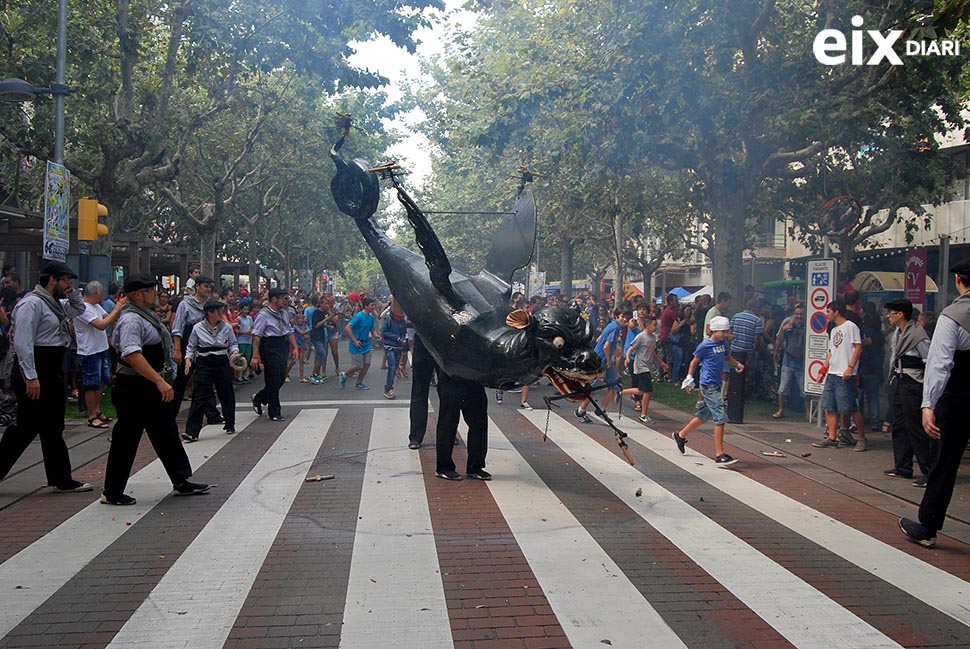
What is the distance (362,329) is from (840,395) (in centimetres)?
868

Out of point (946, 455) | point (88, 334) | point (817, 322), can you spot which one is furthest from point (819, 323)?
point (88, 334)

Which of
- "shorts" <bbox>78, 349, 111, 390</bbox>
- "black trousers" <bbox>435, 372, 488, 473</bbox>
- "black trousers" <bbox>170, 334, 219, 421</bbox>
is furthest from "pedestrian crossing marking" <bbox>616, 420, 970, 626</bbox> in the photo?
"shorts" <bbox>78, 349, 111, 390</bbox>

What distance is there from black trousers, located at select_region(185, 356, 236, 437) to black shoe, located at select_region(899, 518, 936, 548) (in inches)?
296

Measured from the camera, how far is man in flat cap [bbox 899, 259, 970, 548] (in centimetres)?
572

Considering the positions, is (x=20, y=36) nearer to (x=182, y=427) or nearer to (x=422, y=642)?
(x=182, y=427)

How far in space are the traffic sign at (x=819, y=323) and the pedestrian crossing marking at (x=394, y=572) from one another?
603 cm

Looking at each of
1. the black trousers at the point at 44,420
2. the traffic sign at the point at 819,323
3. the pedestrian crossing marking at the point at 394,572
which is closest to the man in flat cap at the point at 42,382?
the black trousers at the point at 44,420

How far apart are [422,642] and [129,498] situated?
378cm

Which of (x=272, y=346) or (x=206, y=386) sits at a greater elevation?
(x=272, y=346)

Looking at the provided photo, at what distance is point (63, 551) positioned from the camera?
557 centimetres

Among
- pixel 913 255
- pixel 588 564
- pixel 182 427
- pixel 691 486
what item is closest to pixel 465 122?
pixel 913 255

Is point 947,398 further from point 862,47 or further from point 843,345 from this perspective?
point 862,47

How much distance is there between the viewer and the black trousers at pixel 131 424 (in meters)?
6.72

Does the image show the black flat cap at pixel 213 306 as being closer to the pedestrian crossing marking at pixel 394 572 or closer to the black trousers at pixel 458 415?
the pedestrian crossing marking at pixel 394 572
